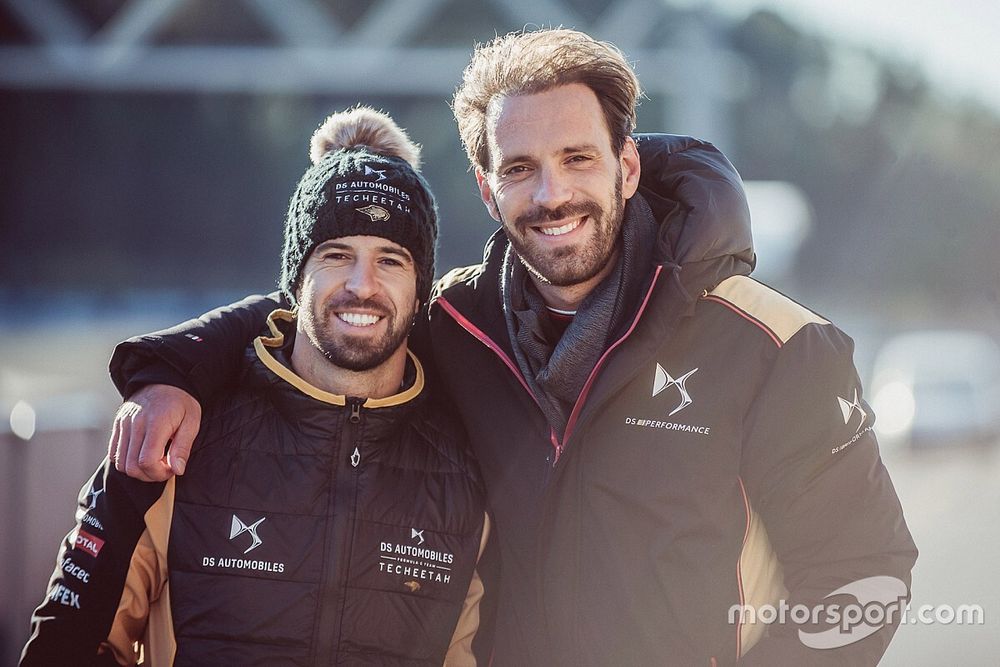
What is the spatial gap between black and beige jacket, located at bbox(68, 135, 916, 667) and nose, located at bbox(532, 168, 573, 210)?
309 millimetres

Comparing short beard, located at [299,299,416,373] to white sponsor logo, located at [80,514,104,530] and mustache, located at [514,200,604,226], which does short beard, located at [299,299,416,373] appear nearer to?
mustache, located at [514,200,604,226]

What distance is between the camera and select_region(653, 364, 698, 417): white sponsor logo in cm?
291

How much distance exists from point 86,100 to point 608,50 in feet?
123

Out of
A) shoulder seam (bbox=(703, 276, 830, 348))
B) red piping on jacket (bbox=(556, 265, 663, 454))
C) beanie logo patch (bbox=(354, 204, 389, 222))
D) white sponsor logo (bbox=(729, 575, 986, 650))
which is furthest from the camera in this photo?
beanie logo patch (bbox=(354, 204, 389, 222))

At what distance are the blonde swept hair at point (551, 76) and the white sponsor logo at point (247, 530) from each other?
1292 mm

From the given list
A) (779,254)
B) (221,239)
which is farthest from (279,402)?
(221,239)

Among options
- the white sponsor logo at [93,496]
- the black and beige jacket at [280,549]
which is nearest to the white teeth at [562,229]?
the black and beige jacket at [280,549]

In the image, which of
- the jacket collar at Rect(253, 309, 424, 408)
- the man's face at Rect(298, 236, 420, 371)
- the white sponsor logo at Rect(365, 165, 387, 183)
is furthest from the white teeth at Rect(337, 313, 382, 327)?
the white sponsor logo at Rect(365, 165, 387, 183)

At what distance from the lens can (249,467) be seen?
2.98 meters

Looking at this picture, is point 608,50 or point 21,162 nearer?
point 608,50

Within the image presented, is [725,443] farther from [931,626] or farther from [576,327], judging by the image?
[931,626]

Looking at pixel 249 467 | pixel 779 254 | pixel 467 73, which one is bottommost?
pixel 249 467

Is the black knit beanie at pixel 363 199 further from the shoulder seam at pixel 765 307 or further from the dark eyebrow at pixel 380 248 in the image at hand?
the shoulder seam at pixel 765 307

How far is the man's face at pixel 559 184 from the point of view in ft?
10.2
